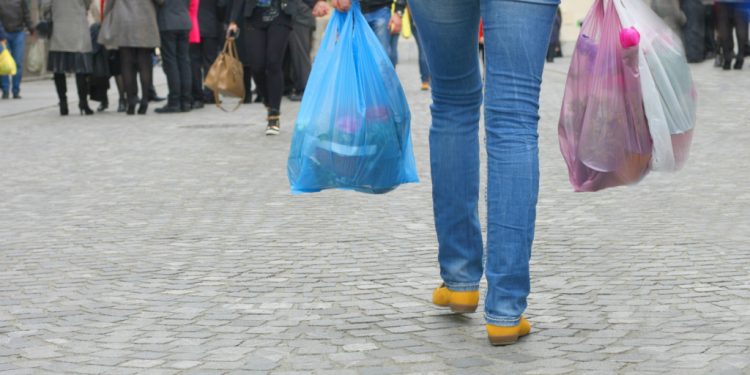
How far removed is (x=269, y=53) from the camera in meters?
12.0

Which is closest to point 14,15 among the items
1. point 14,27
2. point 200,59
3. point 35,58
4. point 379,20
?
point 14,27

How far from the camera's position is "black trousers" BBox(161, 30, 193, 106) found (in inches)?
640

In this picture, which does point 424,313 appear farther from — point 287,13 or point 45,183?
point 287,13

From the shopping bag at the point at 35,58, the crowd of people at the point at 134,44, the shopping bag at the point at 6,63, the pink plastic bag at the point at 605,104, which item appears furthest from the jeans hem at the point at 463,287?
the shopping bag at the point at 35,58

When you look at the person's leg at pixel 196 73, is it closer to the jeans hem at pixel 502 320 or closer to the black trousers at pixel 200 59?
the black trousers at pixel 200 59

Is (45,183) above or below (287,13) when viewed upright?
below

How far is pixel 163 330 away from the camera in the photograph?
15.1ft

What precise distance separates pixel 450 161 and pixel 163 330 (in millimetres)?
1064

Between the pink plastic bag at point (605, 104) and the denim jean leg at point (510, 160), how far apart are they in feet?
1.38

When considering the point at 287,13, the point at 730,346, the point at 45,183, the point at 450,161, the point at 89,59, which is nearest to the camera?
the point at 730,346

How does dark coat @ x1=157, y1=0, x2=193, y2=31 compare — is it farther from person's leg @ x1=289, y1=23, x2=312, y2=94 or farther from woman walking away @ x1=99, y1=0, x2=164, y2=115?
person's leg @ x1=289, y1=23, x2=312, y2=94

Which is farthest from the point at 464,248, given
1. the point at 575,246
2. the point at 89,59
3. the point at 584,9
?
the point at 584,9

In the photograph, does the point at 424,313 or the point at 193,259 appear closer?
the point at 424,313

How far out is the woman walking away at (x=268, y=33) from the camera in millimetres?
11758
